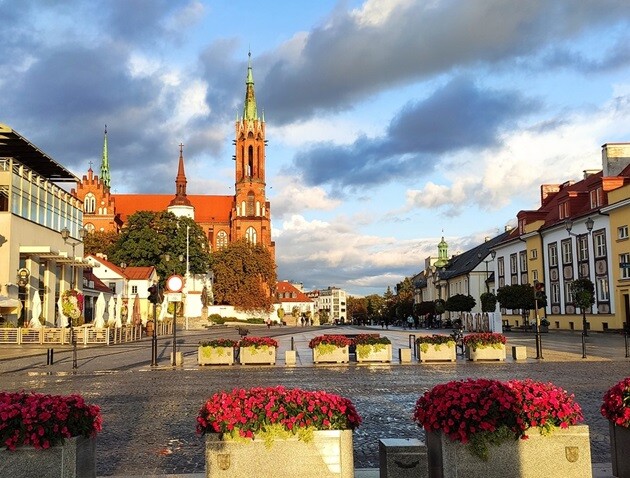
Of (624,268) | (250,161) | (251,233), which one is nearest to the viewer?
(624,268)

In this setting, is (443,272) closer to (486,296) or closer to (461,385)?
(486,296)

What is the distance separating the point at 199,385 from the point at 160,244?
73.3 m

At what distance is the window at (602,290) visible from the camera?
50.1 m

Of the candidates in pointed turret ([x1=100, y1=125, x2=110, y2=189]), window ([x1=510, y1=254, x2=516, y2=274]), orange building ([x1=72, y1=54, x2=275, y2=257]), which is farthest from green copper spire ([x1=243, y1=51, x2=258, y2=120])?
window ([x1=510, y1=254, x2=516, y2=274])

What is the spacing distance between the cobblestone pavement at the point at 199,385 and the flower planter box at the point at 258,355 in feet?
1.79

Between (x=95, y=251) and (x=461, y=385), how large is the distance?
9884cm

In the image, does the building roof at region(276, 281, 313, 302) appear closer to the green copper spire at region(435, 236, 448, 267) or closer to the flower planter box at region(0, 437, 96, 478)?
the green copper spire at region(435, 236, 448, 267)

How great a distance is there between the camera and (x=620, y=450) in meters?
6.41

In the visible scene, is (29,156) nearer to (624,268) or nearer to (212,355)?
(212,355)

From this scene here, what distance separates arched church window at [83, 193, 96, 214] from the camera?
4658 inches

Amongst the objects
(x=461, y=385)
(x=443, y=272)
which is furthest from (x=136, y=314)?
(x=443, y=272)

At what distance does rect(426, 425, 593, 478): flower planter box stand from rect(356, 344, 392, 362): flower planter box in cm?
1954

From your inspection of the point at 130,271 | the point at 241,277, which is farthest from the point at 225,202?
the point at 130,271

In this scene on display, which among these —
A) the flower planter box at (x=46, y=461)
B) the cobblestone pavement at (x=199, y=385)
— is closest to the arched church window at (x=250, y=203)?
the cobblestone pavement at (x=199, y=385)
